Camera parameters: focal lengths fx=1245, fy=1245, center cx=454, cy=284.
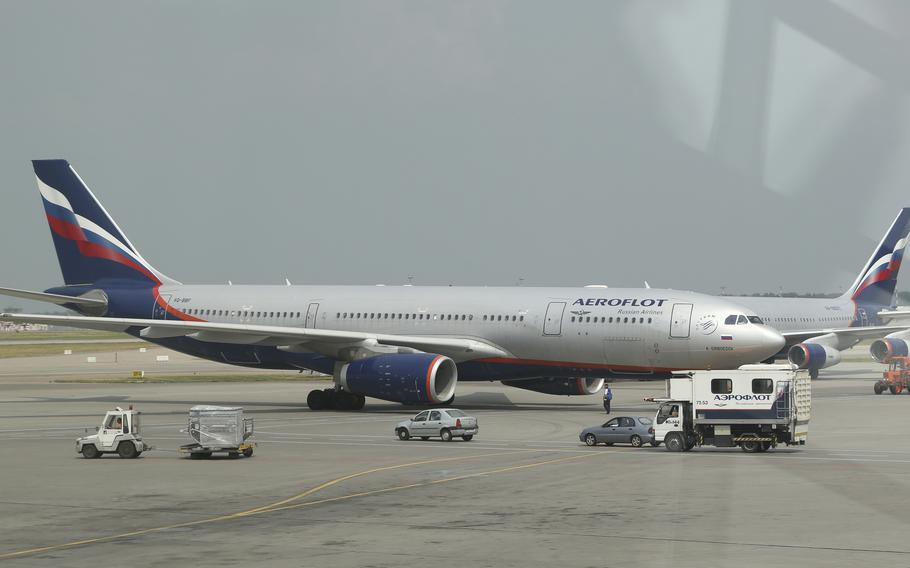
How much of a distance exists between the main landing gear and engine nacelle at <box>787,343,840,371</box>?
35.5 meters

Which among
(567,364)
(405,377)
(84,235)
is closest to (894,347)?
(567,364)

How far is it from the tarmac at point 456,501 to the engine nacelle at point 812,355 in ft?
110

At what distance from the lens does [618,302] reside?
167 feet

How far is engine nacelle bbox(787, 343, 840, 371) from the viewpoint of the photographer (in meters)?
78.8

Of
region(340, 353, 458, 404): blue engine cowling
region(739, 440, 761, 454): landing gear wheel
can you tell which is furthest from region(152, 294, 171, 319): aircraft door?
region(739, 440, 761, 454): landing gear wheel

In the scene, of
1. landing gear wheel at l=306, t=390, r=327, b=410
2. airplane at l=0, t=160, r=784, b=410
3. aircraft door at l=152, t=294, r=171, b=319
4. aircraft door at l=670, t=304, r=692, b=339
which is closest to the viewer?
aircraft door at l=670, t=304, r=692, b=339

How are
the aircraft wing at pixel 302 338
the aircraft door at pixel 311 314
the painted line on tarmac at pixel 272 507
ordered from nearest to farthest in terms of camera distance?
1. the painted line on tarmac at pixel 272 507
2. the aircraft wing at pixel 302 338
3. the aircraft door at pixel 311 314

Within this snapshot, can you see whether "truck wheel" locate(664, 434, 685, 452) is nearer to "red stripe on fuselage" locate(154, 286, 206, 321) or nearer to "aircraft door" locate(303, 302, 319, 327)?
"aircraft door" locate(303, 302, 319, 327)

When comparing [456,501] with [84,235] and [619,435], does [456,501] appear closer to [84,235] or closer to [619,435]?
[619,435]

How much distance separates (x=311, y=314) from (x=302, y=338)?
5.36 meters

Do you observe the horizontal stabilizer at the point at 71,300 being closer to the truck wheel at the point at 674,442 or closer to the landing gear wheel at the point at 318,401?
the landing gear wheel at the point at 318,401

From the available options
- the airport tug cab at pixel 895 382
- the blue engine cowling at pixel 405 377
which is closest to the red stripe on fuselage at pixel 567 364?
the blue engine cowling at pixel 405 377

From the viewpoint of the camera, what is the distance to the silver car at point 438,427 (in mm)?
39781

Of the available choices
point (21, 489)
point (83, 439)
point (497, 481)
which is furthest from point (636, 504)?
point (83, 439)
